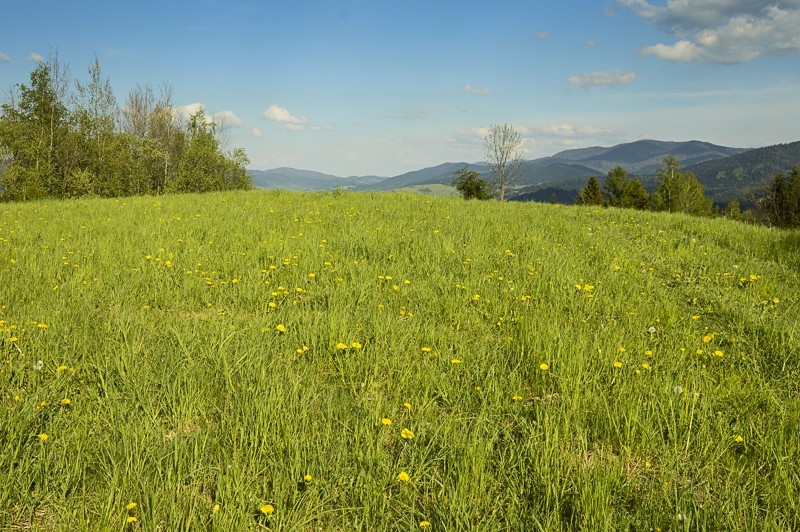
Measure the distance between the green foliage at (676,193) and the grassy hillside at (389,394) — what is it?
Result: 7513cm

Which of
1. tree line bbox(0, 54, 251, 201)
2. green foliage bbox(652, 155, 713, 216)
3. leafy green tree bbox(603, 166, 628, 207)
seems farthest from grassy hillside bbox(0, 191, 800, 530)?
leafy green tree bbox(603, 166, 628, 207)

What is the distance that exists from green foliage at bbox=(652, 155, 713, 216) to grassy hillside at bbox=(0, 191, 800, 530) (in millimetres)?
75129

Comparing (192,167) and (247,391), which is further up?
(192,167)

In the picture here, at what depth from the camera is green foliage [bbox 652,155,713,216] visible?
68938 millimetres

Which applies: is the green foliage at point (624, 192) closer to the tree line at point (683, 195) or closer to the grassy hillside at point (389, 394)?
the tree line at point (683, 195)

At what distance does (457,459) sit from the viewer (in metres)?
2.44

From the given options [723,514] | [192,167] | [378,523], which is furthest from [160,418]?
[192,167]

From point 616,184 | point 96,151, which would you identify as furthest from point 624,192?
point 96,151

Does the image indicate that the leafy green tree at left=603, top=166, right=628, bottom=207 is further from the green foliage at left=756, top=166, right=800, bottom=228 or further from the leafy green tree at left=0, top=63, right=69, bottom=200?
the leafy green tree at left=0, top=63, right=69, bottom=200

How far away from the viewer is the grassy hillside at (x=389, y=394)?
2.12m

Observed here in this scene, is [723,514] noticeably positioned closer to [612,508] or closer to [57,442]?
[612,508]

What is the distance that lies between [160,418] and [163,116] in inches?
2589

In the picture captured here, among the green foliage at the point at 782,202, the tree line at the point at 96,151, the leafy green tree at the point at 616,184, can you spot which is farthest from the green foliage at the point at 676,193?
the tree line at the point at 96,151

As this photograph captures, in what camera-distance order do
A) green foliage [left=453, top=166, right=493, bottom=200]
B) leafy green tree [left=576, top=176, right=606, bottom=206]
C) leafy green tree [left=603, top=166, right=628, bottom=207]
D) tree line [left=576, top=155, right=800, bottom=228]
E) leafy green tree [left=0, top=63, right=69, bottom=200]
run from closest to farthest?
leafy green tree [left=0, top=63, right=69, bottom=200], green foliage [left=453, top=166, right=493, bottom=200], tree line [left=576, top=155, right=800, bottom=228], leafy green tree [left=576, top=176, right=606, bottom=206], leafy green tree [left=603, top=166, right=628, bottom=207]
